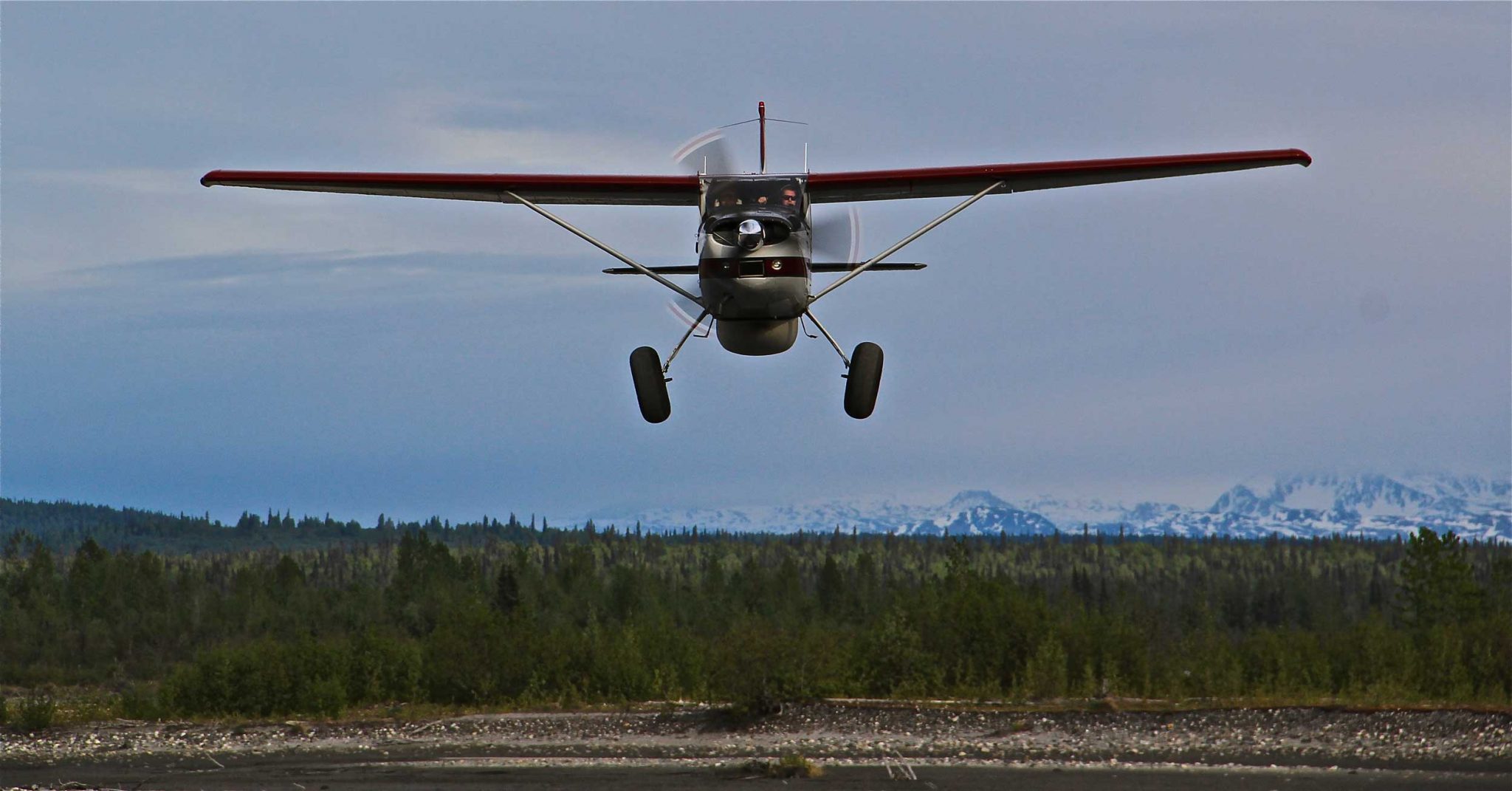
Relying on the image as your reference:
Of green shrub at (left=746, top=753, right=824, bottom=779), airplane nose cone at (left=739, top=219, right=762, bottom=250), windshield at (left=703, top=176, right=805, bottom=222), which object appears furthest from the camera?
green shrub at (left=746, top=753, right=824, bottom=779)

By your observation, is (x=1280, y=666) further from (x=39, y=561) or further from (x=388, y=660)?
(x=39, y=561)

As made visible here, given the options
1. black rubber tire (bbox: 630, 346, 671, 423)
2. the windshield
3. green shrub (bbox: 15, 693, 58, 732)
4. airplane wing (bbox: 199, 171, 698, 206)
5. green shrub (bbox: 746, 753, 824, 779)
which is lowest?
green shrub (bbox: 746, 753, 824, 779)

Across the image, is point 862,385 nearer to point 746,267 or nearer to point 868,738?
point 746,267

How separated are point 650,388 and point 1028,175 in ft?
19.4

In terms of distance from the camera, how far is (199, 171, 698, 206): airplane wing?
19828 millimetres

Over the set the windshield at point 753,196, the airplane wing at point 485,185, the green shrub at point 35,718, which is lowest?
the green shrub at point 35,718

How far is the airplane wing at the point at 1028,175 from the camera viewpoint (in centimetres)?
1933

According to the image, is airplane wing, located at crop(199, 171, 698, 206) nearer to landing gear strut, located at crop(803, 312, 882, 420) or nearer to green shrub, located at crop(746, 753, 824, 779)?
landing gear strut, located at crop(803, 312, 882, 420)

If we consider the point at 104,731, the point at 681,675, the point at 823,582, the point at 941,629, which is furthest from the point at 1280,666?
the point at 823,582

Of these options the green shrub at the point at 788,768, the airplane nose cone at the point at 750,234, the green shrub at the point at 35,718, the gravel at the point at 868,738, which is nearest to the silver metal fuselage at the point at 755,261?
the airplane nose cone at the point at 750,234

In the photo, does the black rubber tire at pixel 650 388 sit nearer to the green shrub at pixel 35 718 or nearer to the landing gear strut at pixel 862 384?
the landing gear strut at pixel 862 384

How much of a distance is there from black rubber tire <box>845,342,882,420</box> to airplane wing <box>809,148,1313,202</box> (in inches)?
99.8

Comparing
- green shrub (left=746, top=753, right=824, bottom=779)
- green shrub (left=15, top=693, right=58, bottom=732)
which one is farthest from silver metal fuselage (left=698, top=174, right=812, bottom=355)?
green shrub (left=15, top=693, right=58, bottom=732)

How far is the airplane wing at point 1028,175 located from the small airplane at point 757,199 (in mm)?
19
